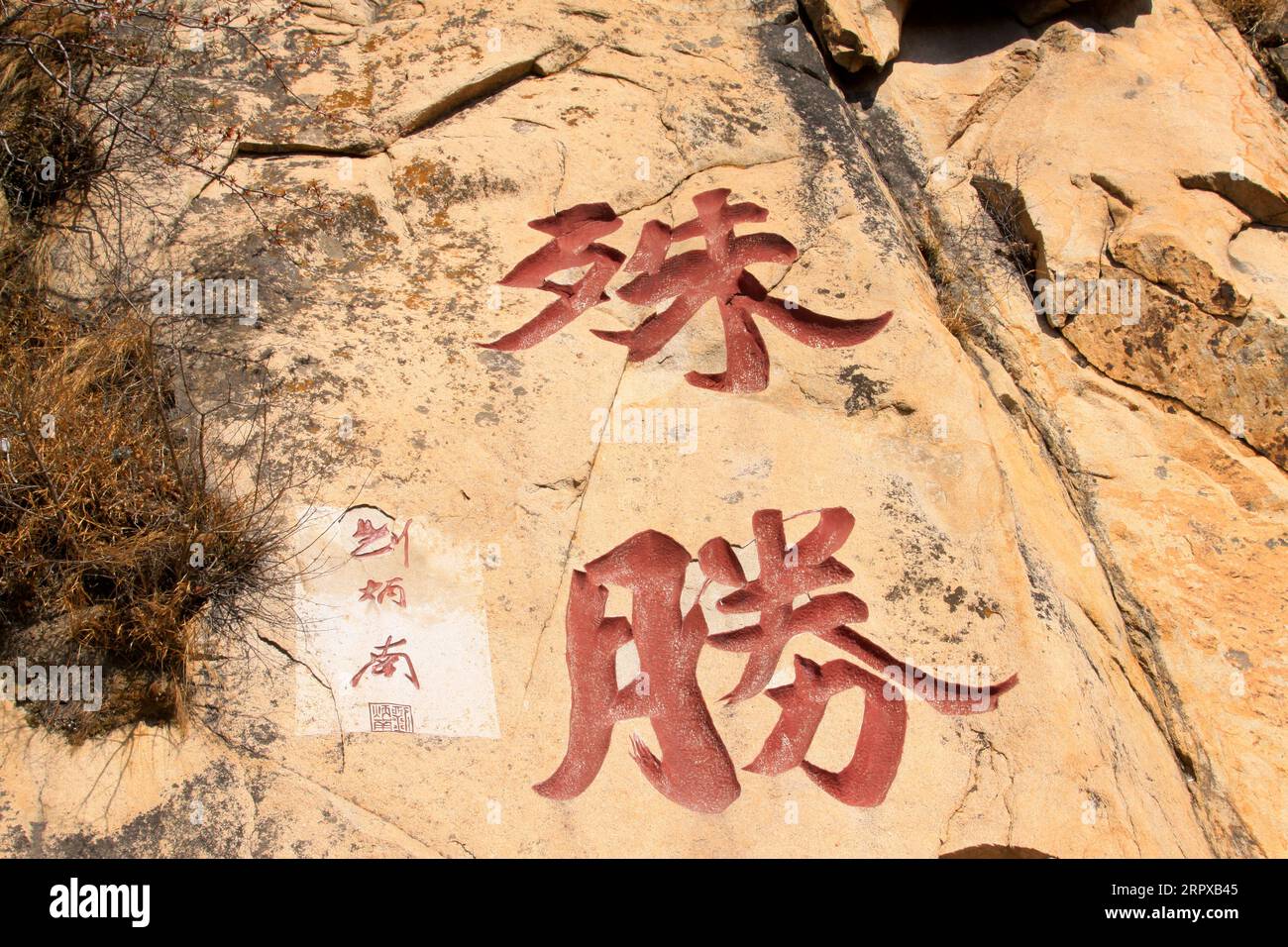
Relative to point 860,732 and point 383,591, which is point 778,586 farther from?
point 383,591

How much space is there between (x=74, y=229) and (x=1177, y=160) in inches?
184

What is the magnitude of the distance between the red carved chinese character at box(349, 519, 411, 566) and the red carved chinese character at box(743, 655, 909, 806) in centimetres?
126

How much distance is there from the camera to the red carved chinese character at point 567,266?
3.94m

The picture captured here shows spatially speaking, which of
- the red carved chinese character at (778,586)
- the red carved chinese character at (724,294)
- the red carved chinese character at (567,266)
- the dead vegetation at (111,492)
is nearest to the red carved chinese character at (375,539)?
the dead vegetation at (111,492)

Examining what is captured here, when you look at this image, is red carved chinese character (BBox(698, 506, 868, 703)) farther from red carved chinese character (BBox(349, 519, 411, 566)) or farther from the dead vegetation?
→ the dead vegetation

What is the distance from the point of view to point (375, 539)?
3.40m

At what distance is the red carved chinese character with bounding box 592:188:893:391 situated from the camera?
13.0ft

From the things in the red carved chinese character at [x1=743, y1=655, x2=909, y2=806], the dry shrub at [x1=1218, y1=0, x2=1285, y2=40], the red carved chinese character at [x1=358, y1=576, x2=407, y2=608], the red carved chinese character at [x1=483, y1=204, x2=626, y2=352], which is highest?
the dry shrub at [x1=1218, y1=0, x2=1285, y2=40]

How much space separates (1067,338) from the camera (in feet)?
15.5

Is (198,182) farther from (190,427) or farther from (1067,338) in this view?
(1067,338)

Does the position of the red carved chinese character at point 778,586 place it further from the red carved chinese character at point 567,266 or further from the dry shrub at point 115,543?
the dry shrub at point 115,543

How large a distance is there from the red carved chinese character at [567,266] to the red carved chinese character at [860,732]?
1.52m
